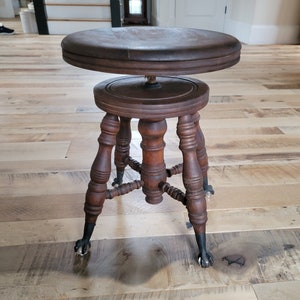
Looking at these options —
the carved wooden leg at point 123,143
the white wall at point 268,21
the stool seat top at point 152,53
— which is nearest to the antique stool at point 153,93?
the stool seat top at point 152,53

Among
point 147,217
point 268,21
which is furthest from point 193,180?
point 268,21

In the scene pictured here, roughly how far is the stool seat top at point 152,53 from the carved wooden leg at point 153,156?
0.16m

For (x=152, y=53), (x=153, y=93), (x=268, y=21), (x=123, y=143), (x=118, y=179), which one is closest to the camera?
(x=152, y=53)

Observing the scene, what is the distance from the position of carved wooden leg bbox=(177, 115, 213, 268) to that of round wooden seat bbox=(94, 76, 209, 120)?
3 cm

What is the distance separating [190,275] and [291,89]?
1.48m

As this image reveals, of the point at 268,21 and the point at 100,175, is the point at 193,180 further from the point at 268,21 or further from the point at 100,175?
the point at 268,21

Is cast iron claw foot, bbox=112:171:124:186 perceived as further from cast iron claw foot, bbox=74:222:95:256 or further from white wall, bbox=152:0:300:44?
white wall, bbox=152:0:300:44

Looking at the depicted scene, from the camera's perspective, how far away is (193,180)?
0.59 metres

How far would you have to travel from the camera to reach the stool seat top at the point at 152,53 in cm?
45

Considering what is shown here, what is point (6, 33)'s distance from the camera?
358 centimetres

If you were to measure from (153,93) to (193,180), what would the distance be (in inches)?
7.3

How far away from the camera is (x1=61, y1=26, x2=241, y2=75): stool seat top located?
0.45 m

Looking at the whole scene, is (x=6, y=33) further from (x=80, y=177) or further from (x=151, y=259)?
(x=151, y=259)

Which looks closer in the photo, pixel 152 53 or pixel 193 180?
pixel 152 53
